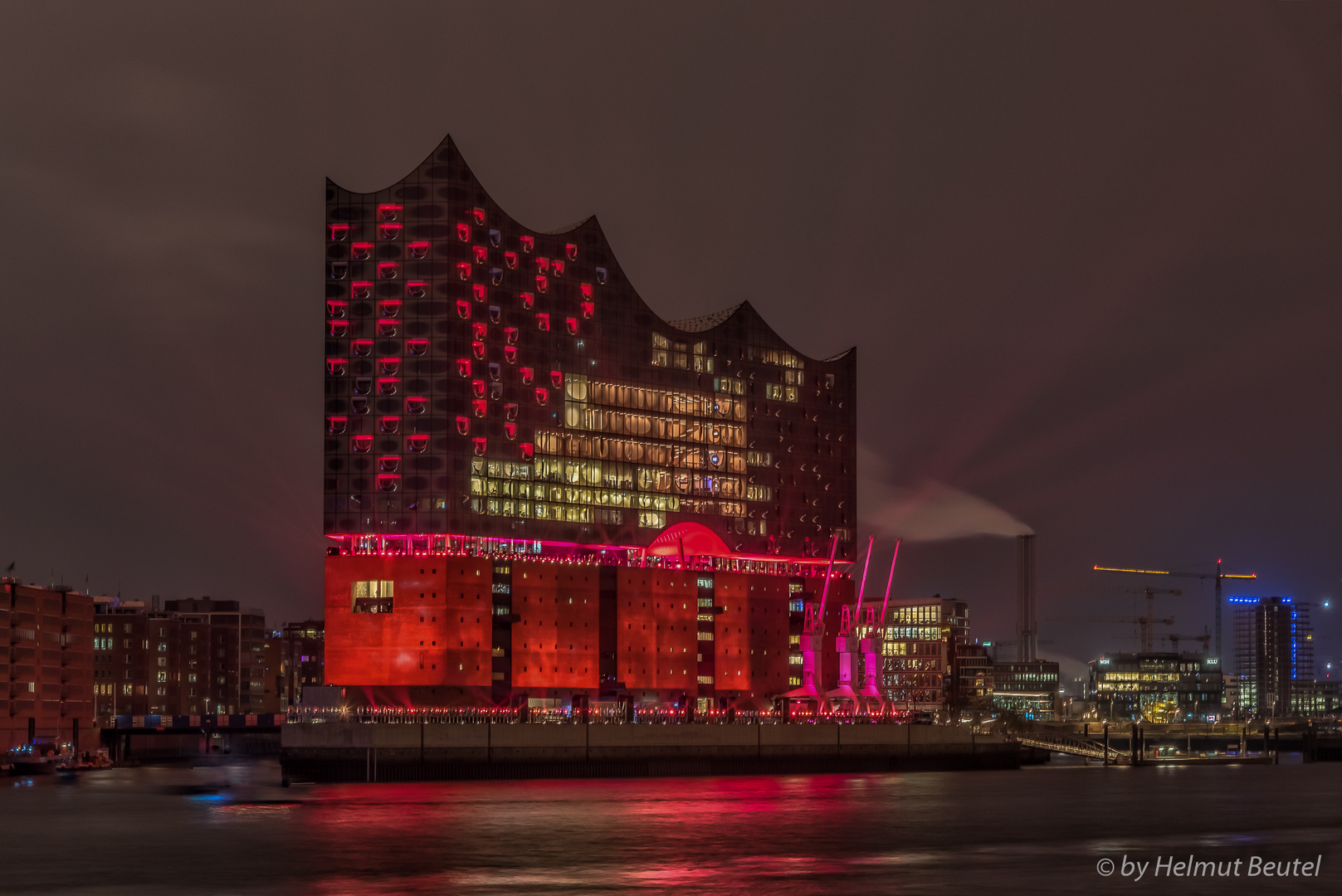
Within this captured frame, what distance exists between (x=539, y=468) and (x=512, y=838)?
3982 inches

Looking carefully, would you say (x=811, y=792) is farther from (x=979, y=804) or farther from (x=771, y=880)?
(x=771, y=880)

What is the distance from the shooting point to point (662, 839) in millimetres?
95438

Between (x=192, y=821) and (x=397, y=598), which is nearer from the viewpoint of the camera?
(x=192, y=821)

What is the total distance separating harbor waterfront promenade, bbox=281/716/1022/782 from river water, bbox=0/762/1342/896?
23.9 ft

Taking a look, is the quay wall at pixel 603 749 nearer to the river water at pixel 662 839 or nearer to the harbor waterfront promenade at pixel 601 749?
the harbor waterfront promenade at pixel 601 749

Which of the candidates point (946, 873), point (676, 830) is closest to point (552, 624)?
point (676, 830)

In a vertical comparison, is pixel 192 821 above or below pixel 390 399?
below

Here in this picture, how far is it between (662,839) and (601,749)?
78023 millimetres

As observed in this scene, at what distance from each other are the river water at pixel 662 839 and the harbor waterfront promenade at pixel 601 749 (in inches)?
286

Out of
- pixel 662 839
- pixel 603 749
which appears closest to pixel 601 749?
pixel 603 749

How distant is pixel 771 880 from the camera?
249ft

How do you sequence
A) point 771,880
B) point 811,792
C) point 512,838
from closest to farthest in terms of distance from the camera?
point 771,880 < point 512,838 < point 811,792

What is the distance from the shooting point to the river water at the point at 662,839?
7581 centimetres

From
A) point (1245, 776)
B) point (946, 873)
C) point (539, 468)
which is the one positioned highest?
point (539, 468)
